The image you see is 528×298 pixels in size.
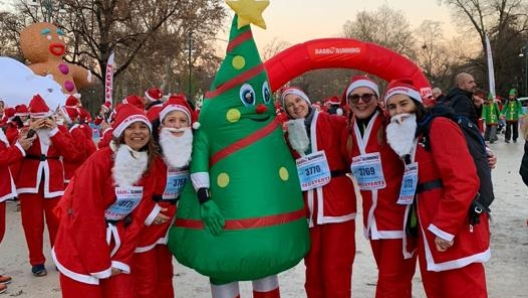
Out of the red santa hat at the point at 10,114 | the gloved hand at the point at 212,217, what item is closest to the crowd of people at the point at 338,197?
the gloved hand at the point at 212,217

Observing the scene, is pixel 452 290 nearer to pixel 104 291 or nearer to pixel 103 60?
pixel 104 291

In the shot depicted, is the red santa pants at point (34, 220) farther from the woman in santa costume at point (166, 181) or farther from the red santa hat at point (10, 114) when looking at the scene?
the woman in santa costume at point (166, 181)

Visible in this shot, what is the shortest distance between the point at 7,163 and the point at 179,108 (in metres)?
2.48

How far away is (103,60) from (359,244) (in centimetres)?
1493

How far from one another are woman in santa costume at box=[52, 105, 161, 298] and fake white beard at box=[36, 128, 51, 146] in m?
2.27

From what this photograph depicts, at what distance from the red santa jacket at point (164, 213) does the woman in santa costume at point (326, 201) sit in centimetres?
91

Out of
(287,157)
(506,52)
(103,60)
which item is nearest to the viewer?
(287,157)

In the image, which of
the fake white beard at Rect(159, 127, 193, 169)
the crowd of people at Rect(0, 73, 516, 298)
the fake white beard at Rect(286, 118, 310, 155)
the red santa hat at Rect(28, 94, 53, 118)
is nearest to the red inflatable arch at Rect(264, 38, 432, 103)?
the red santa hat at Rect(28, 94, 53, 118)

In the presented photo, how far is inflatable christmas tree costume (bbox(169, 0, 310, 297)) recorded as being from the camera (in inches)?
Answer: 124

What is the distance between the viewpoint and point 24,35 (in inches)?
519

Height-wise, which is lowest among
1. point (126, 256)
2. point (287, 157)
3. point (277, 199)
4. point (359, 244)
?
point (359, 244)

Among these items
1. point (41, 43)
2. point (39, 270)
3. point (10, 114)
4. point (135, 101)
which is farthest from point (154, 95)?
point (41, 43)

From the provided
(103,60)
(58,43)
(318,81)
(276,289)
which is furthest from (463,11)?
(276,289)

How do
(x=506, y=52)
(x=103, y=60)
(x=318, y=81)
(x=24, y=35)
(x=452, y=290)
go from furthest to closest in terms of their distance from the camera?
(x=318, y=81), (x=506, y=52), (x=103, y=60), (x=24, y=35), (x=452, y=290)
